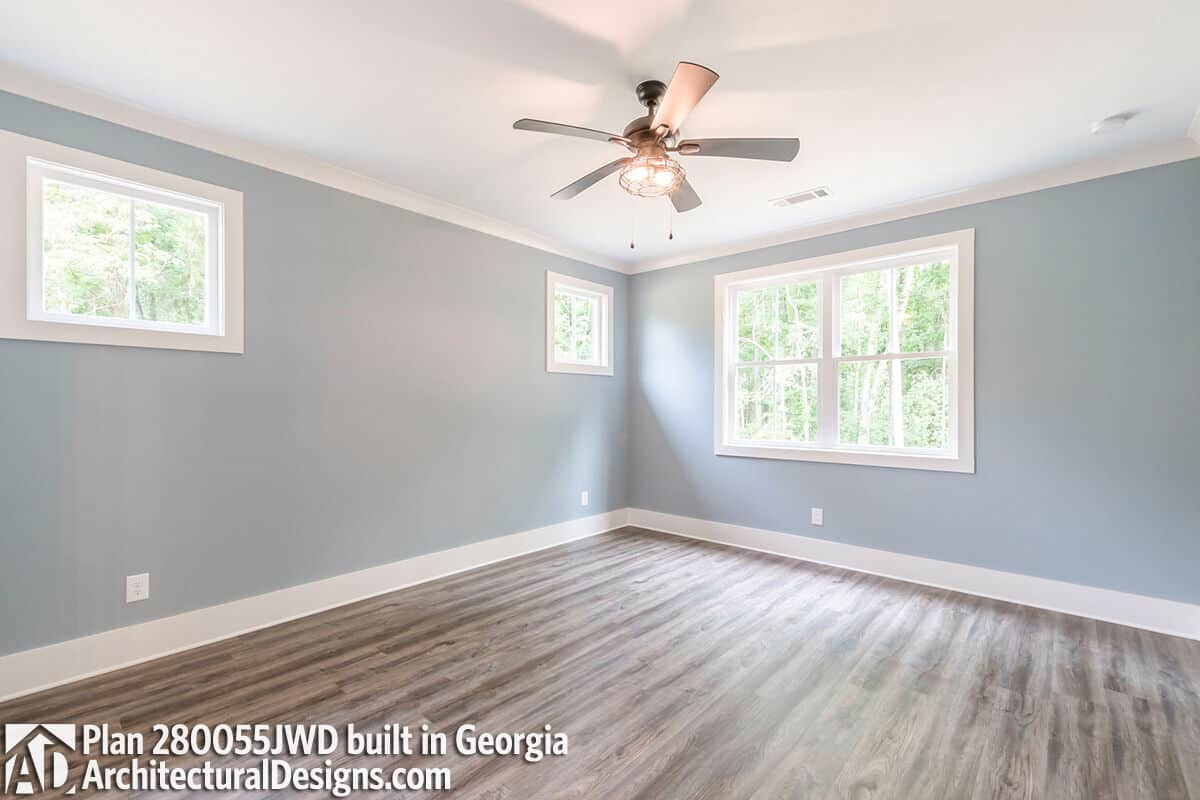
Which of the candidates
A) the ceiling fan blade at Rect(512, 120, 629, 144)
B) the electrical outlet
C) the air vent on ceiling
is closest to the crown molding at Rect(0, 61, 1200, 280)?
the air vent on ceiling

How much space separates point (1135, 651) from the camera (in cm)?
267

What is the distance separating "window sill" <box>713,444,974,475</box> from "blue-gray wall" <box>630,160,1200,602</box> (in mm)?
77

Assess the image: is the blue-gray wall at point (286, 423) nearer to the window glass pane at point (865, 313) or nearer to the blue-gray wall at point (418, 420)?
the blue-gray wall at point (418, 420)

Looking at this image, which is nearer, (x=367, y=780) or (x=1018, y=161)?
(x=367, y=780)

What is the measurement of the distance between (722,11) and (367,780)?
9.84ft

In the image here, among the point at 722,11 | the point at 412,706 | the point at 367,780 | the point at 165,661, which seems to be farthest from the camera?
the point at 165,661

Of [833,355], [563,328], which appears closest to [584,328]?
[563,328]

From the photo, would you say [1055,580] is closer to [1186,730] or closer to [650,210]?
[1186,730]

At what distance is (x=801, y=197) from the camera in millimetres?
3666

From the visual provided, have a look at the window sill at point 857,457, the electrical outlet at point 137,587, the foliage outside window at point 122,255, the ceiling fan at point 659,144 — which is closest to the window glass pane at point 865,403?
the window sill at point 857,457

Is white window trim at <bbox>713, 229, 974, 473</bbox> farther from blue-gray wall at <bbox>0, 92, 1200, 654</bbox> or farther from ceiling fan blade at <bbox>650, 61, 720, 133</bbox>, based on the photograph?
ceiling fan blade at <bbox>650, 61, 720, 133</bbox>

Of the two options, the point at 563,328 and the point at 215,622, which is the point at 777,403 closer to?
the point at 563,328

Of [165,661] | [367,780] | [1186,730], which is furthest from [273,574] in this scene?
[1186,730]

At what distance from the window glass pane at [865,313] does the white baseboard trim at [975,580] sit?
157 centimetres
